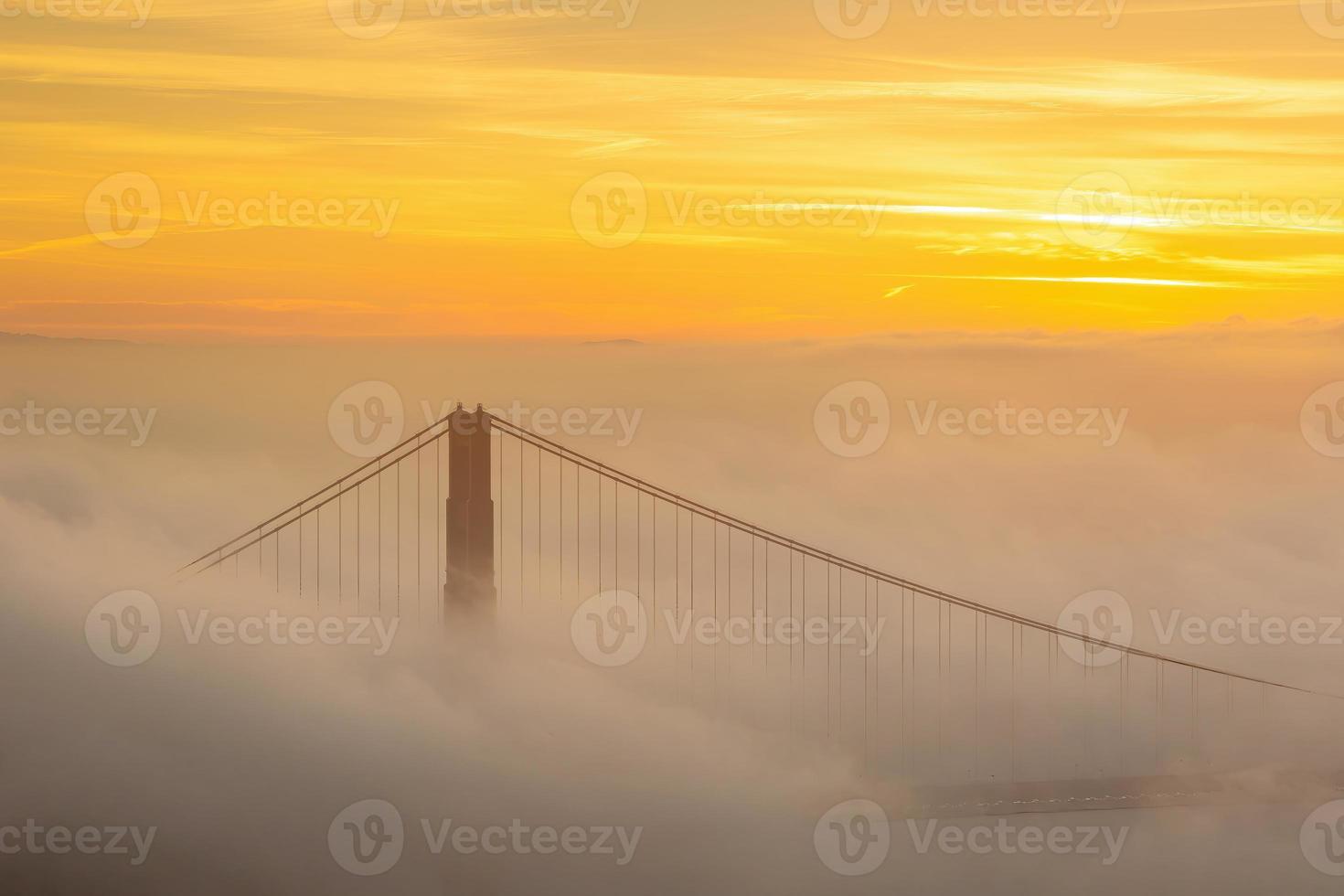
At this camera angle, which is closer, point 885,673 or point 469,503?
point 469,503

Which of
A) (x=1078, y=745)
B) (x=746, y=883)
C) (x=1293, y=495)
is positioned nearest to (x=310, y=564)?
(x=1078, y=745)

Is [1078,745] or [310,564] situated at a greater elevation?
[310,564]

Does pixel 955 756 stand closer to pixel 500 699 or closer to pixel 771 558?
pixel 500 699

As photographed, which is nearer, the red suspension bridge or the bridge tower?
the bridge tower

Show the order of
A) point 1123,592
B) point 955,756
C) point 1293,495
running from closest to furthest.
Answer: point 955,756
point 1123,592
point 1293,495

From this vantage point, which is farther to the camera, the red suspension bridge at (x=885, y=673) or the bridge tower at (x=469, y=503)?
the red suspension bridge at (x=885, y=673)

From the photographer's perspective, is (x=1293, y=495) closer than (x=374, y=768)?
No

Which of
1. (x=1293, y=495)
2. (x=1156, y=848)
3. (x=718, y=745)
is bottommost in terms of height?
(x=1156, y=848)

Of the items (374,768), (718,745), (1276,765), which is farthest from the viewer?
(1276,765)
